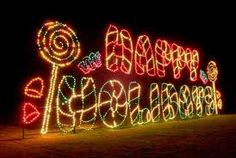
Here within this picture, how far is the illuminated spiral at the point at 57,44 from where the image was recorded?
1106 centimetres

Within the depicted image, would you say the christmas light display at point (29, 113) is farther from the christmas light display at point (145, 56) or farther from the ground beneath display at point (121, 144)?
the christmas light display at point (145, 56)

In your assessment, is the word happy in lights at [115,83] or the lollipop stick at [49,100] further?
the word happy in lights at [115,83]

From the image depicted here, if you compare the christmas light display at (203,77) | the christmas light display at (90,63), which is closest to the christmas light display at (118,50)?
the christmas light display at (90,63)

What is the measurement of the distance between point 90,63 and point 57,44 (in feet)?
6.32

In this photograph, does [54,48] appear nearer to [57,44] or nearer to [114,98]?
[57,44]

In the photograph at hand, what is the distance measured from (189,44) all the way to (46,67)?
1035 centimetres

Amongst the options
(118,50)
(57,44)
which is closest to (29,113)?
(57,44)

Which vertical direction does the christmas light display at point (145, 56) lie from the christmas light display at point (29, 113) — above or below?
above

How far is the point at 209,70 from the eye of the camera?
21797 mm

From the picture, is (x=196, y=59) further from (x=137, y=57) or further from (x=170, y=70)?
(x=137, y=57)

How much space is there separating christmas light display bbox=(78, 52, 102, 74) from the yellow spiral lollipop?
1.00 metres

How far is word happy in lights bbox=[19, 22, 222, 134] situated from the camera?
1126cm

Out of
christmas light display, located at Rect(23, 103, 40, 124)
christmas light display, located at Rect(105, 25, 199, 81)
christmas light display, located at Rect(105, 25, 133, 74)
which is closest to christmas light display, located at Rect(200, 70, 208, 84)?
christmas light display, located at Rect(105, 25, 199, 81)

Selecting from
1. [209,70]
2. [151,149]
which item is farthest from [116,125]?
[209,70]
